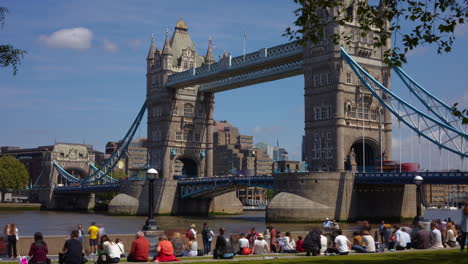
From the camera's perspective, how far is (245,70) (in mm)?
87062

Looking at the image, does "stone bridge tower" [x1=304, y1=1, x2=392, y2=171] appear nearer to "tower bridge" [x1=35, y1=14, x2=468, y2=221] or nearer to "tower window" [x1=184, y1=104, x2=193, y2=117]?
"tower bridge" [x1=35, y1=14, x2=468, y2=221]

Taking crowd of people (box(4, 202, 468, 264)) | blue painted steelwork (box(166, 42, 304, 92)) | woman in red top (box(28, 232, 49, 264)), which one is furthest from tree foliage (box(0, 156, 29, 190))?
woman in red top (box(28, 232, 49, 264))

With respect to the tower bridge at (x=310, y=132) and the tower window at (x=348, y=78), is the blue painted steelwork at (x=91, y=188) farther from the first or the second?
the tower window at (x=348, y=78)

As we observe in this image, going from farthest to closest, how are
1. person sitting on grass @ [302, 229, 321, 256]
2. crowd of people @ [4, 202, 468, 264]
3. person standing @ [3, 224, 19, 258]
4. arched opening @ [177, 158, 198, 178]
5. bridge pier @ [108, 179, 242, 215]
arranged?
arched opening @ [177, 158, 198, 178] → bridge pier @ [108, 179, 242, 215] → person sitting on grass @ [302, 229, 321, 256] → person standing @ [3, 224, 19, 258] → crowd of people @ [4, 202, 468, 264]

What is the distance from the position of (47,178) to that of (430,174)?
395ft

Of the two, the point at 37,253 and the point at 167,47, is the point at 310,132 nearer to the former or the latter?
the point at 167,47

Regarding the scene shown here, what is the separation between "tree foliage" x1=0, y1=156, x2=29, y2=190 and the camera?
142625 millimetres

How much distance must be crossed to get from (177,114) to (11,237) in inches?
3100

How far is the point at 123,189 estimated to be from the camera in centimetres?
9812


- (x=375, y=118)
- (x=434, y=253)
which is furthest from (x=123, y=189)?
(x=434, y=253)

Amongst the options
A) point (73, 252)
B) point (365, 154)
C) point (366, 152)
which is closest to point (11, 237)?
point (73, 252)

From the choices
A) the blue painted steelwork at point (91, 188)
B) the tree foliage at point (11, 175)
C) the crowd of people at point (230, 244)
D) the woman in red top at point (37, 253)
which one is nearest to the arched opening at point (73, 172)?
the tree foliage at point (11, 175)

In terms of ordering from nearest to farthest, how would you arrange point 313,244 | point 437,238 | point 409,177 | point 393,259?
point 393,259
point 313,244
point 437,238
point 409,177

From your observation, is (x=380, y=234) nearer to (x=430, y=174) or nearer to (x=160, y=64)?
(x=430, y=174)
